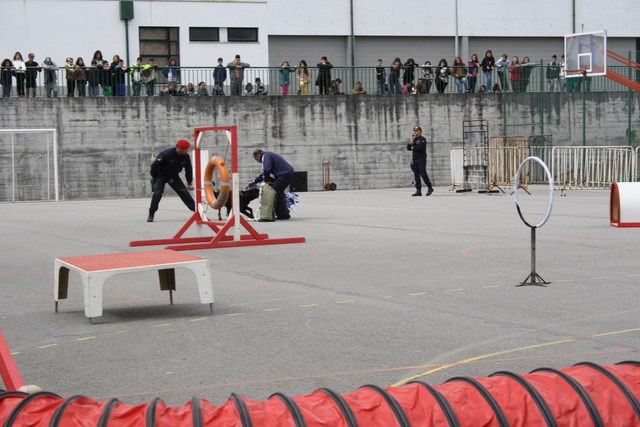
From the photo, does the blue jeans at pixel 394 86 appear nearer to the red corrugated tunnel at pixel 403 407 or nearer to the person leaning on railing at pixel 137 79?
the person leaning on railing at pixel 137 79

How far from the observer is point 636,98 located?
3962 centimetres

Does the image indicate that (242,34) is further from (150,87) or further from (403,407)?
(403,407)

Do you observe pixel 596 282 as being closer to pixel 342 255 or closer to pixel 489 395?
pixel 342 255

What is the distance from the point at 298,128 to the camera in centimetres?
3953

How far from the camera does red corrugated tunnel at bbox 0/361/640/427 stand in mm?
4391

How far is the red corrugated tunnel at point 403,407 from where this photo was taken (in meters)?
4.39

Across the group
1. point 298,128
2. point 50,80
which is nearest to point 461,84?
point 298,128

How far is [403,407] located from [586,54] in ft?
110

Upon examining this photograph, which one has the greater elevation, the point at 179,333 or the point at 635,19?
the point at 635,19

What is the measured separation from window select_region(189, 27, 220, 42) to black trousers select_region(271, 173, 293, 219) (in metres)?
23.2

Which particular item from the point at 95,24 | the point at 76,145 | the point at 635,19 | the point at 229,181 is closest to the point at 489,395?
the point at 229,181

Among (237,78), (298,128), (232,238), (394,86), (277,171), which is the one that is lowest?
(232,238)

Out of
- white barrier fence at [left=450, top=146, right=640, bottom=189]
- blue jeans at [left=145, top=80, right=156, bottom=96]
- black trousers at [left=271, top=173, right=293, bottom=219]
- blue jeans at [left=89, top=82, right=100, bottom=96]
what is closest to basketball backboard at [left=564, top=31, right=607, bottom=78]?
white barrier fence at [left=450, top=146, right=640, bottom=189]

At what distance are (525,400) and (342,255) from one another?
399 inches
